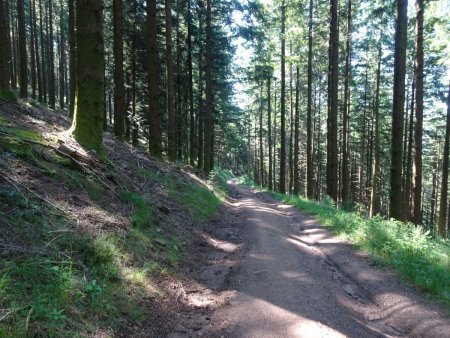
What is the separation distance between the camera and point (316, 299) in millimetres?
5277

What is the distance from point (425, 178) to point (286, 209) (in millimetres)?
39737

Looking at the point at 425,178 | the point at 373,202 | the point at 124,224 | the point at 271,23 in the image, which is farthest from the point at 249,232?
the point at 425,178

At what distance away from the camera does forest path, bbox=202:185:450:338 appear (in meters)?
4.50

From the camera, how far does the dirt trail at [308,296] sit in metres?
4.52

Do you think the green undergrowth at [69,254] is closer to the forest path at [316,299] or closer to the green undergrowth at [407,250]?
the forest path at [316,299]

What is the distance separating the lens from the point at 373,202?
2228 centimetres

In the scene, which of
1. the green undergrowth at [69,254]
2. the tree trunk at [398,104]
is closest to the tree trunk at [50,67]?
the green undergrowth at [69,254]

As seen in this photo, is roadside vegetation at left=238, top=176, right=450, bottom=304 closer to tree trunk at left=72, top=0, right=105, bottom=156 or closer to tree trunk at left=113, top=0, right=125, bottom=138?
tree trunk at left=72, top=0, right=105, bottom=156

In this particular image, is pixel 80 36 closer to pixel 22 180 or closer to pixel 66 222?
pixel 22 180

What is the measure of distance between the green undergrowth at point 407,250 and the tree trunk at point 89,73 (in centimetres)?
669

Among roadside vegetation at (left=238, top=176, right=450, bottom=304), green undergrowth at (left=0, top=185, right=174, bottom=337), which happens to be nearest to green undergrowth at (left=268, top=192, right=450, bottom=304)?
roadside vegetation at (left=238, top=176, right=450, bottom=304)

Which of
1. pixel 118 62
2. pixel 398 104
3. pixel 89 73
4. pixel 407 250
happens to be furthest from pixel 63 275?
pixel 118 62

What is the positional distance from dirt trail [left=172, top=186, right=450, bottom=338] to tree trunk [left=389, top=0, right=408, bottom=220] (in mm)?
3159

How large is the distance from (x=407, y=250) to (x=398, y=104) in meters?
5.15
